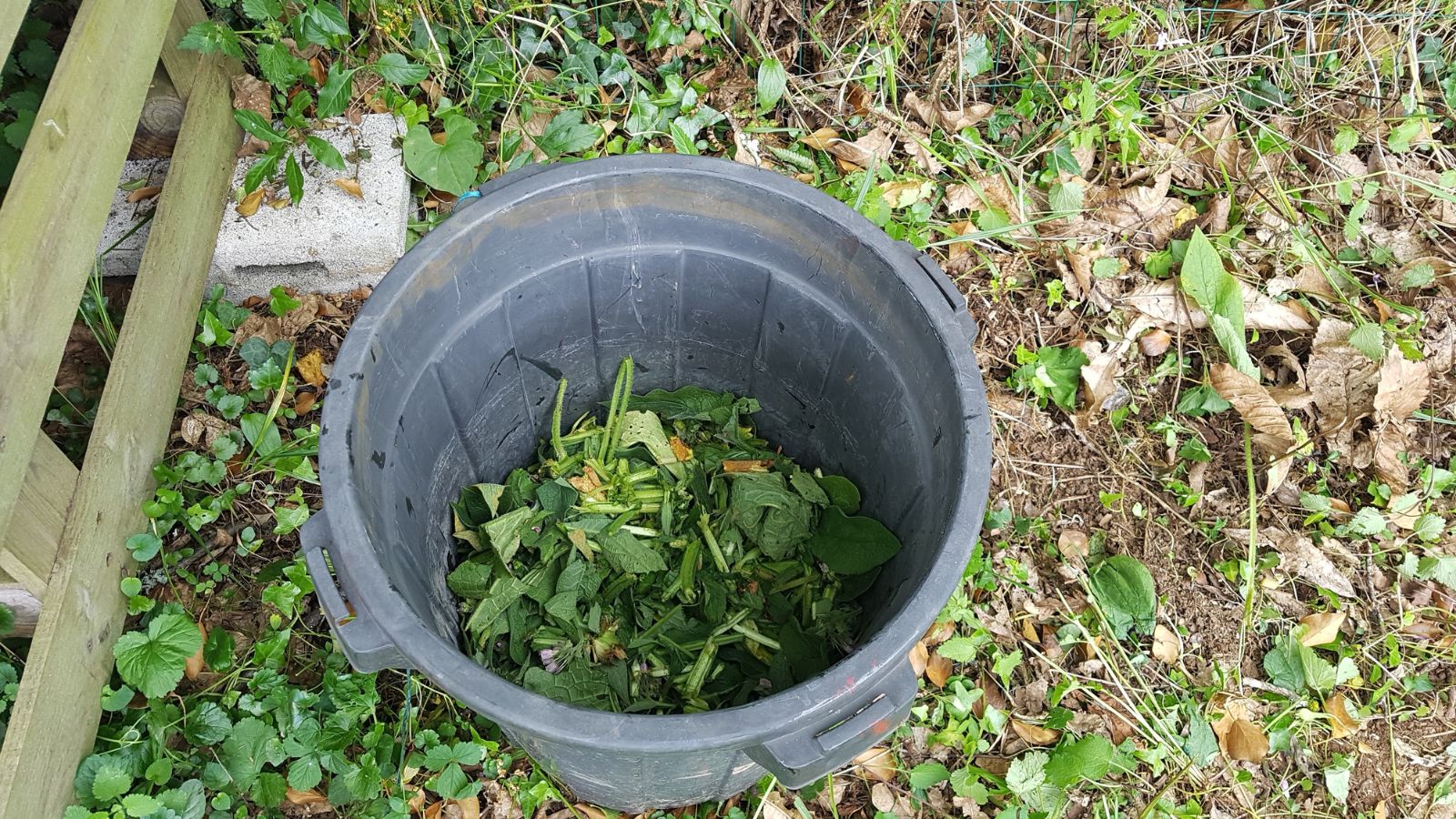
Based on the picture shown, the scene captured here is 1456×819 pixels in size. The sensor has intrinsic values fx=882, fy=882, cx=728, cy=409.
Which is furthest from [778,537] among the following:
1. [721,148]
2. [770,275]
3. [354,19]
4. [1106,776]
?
[354,19]

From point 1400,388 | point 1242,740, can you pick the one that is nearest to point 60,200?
point 1242,740

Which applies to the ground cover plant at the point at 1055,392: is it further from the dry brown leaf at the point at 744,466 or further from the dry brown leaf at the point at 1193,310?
the dry brown leaf at the point at 744,466

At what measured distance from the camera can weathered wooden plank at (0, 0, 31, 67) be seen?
4.46 ft

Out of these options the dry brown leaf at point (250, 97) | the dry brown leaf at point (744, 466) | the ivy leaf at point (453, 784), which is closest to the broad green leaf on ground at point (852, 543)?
the dry brown leaf at point (744, 466)

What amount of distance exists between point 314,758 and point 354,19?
184cm

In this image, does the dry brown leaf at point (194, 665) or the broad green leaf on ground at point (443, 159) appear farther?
the broad green leaf on ground at point (443, 159)

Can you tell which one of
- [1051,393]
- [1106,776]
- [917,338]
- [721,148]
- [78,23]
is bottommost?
[1106,776]

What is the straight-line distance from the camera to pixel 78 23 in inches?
62.6

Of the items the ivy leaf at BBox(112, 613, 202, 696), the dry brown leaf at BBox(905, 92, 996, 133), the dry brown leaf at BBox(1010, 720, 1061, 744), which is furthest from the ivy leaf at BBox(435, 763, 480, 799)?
the dry brown leaf at BBox(905, 92, 996, 133)

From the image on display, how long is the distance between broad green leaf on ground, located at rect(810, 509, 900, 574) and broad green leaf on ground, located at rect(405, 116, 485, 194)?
3.82 feet

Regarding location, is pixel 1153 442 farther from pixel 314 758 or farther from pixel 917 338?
pixel 314 758

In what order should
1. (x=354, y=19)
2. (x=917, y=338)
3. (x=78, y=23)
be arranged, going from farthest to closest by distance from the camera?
(x=354, y=19), (x=78, y=23), (x=917, y=338)

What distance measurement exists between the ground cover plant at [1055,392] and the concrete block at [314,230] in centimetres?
7

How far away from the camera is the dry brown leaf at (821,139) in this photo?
241cm
